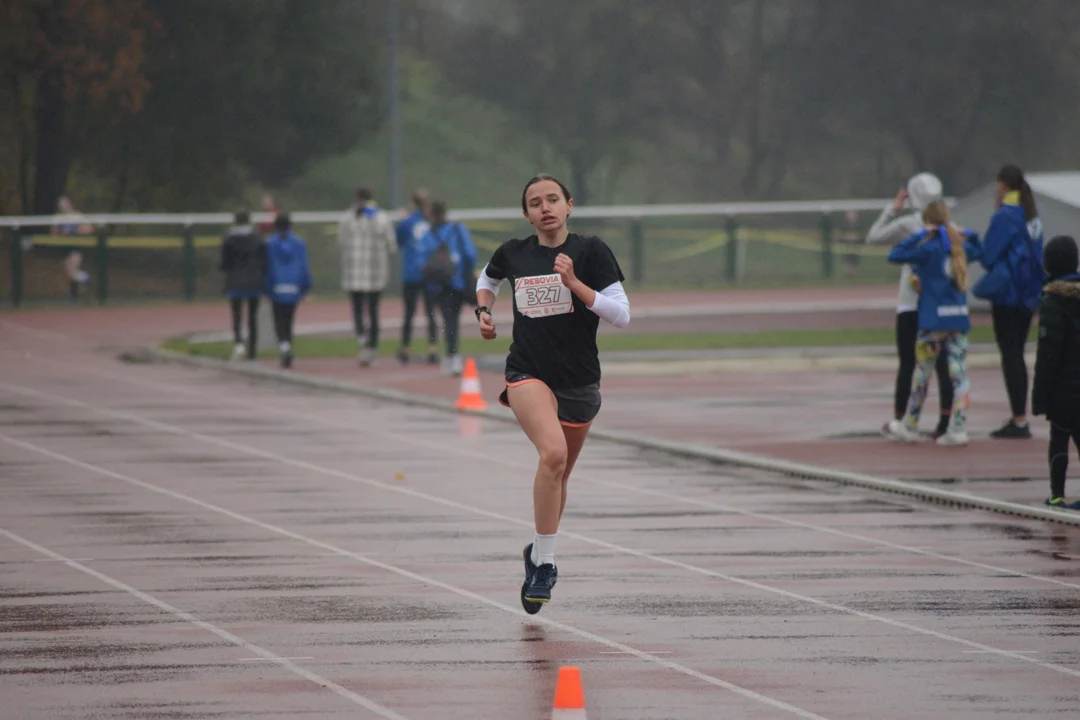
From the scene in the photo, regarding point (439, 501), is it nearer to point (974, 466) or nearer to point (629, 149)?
point (974, 466)

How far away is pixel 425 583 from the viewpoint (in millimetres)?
9906

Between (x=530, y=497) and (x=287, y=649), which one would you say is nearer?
(x=287, y=649)

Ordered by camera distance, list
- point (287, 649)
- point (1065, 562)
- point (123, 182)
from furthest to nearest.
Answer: point (123, 182), point (1065, 562), point (287, 649)

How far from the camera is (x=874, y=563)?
412 inches

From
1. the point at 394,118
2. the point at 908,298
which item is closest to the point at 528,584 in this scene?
the point at 908,298

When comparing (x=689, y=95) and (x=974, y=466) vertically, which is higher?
(x=689, y=95)

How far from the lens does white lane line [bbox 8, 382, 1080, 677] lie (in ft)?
27.6

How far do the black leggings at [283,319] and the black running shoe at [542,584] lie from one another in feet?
46.1

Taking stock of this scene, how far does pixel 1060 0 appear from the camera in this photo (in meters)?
63.0

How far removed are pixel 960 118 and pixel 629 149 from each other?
32.3ft

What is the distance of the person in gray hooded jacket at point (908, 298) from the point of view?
15.4 meters

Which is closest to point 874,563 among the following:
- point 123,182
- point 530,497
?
point 530,497

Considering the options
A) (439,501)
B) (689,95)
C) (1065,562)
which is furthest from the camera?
(689,95)

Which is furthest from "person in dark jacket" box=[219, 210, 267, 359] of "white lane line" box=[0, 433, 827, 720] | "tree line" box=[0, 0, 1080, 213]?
"tree line" box=[0, 0, 1080, 213]
